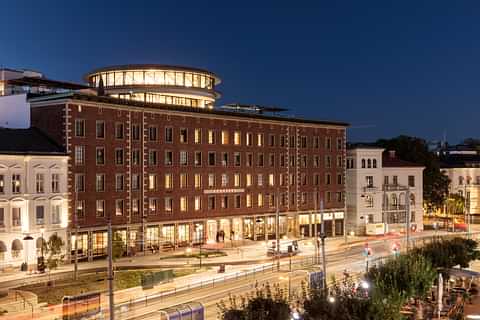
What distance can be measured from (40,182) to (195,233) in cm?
2344

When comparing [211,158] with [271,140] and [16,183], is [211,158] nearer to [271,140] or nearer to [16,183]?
[271,140]

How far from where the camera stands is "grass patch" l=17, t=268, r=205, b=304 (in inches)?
2002

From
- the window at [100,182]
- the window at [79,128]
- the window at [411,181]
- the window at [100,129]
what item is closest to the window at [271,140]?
the window at [100,129]

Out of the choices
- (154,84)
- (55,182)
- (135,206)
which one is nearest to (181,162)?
(135,206)

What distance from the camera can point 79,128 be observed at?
70.4m

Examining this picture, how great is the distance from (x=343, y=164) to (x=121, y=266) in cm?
4725

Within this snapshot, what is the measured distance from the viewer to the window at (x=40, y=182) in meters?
65.9

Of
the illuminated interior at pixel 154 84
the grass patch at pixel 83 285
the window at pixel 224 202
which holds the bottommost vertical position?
the grass patch at pixel 83 285

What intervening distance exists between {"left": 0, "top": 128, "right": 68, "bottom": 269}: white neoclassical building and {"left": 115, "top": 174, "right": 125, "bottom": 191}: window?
6.95 metres

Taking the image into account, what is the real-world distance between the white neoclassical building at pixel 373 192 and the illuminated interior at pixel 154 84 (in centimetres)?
2830

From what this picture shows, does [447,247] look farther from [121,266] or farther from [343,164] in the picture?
[343,164]

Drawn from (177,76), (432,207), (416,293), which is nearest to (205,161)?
(177,76)

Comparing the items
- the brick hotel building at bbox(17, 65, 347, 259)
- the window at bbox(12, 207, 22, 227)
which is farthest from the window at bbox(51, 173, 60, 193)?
the window at bbox(12, 207, 22, 227)

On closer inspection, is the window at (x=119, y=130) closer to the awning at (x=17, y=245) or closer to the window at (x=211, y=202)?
the window at (x=211, y=202)
